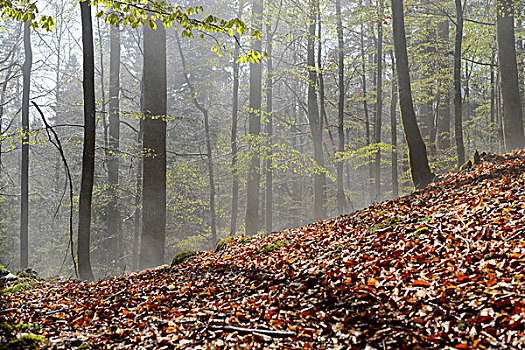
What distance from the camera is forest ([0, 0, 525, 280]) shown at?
777cm

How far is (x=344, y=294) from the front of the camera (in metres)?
3.57


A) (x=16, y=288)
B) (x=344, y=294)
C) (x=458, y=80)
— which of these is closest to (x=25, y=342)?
(x=16, y=288)

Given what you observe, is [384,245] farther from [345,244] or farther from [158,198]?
[158,198]

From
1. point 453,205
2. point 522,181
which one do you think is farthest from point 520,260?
point 522,181

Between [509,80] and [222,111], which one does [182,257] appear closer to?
[509,80]

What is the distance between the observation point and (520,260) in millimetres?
3271

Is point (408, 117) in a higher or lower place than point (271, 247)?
higher

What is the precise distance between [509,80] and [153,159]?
919 cm

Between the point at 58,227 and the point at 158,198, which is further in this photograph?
the point at 58,227

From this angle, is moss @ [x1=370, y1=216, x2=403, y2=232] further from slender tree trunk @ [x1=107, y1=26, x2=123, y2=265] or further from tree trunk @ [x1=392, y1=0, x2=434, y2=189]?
slender tree trunk @ [x1=107, y1=26, x2=123, y2=265]

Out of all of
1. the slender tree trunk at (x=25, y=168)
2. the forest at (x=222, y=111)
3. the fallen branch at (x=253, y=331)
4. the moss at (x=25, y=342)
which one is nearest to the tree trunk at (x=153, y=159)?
the forest at (x=222, y=111)

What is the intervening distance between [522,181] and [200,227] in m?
16.4

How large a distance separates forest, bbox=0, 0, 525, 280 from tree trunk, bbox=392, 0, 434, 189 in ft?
0.09

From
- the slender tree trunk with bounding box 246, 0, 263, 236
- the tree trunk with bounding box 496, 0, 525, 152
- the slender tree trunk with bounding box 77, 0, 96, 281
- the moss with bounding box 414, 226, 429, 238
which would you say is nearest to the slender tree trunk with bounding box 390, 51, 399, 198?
the tree trunk with bounding box 496, 0, 525, 152
